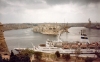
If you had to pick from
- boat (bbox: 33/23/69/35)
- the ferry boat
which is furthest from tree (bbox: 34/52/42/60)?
boat (bbox: 33/23/69/35)

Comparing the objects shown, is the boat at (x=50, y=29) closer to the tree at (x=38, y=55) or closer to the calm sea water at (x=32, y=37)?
the calm sea water at (x=32, y=37)

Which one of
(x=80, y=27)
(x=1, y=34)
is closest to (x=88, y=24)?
(x=80, y=27)

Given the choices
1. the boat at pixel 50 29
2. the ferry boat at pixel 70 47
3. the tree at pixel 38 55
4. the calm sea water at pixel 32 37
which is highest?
the boat at pixel 50 29

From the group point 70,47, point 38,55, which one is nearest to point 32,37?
point 38,55

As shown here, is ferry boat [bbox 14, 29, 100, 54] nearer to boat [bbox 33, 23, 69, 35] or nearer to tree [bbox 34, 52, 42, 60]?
tree [bbox 34, 52, 42, 60]

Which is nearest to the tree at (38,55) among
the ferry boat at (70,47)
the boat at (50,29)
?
the ferry boat at (70,47)

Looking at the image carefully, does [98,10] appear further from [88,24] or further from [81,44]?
[81,44]
